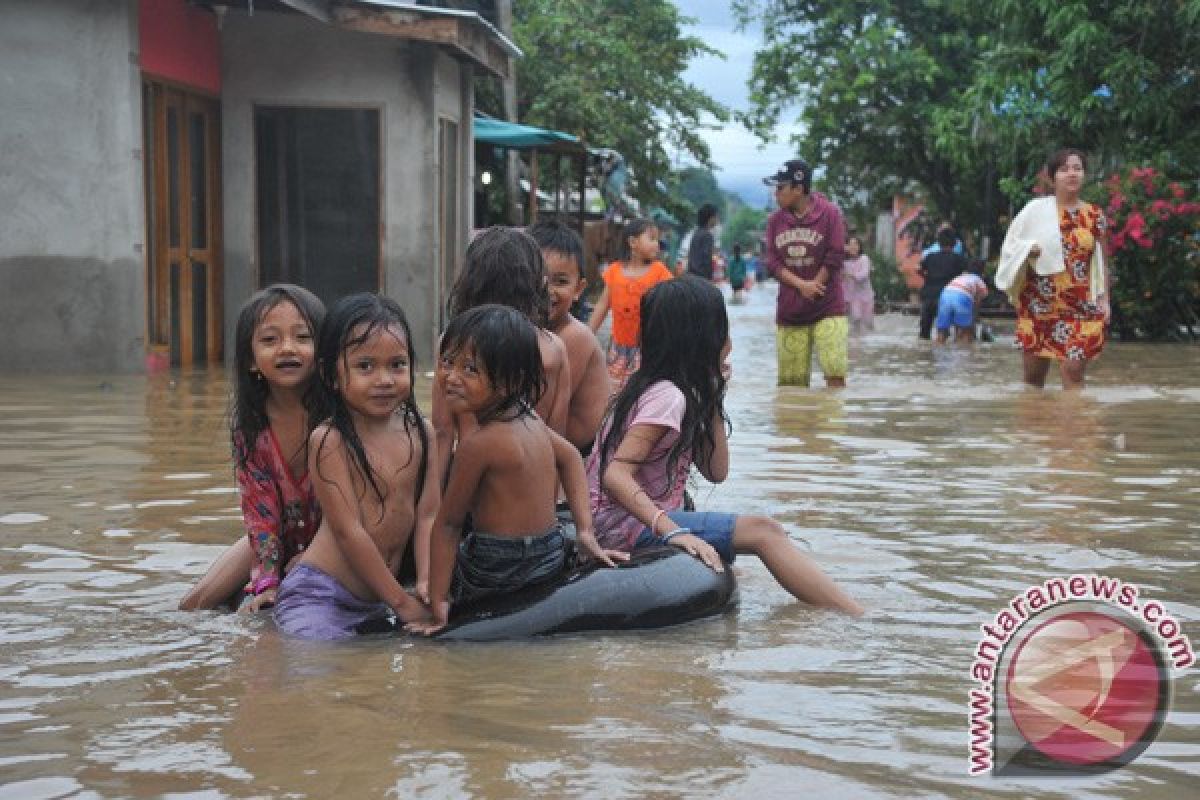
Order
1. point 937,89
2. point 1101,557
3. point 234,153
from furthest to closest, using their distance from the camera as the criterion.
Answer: point 937,89 < point 234,153 < point 1101,557

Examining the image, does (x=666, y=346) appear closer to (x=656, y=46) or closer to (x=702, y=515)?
(x=702, y=515)

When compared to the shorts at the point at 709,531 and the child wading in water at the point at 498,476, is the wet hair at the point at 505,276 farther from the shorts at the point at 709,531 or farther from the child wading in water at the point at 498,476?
the shorts at the point at 709,531

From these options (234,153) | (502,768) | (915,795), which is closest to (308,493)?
(502,768)

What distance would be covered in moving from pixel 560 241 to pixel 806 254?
609cm

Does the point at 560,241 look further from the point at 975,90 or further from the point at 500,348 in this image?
the point at 975,90

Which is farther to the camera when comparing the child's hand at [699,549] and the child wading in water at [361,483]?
the child's hand at [699,549]

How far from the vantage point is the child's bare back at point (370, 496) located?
4.98 meters

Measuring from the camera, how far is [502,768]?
3.66 metres

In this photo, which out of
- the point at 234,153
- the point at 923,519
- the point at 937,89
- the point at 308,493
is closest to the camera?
the point at 308,493

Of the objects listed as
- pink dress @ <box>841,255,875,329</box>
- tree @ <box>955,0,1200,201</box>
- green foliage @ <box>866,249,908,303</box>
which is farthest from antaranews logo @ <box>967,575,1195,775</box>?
green foliage @ <box>866,249,908,303</box>

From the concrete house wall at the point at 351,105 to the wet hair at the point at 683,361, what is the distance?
10.7 m

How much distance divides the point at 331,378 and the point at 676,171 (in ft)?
110

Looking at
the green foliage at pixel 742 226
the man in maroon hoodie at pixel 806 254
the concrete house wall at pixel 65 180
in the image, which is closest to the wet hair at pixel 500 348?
the man in maroon hoodie at pixel 806 254

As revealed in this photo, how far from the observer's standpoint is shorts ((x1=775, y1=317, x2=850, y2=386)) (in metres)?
12.7
